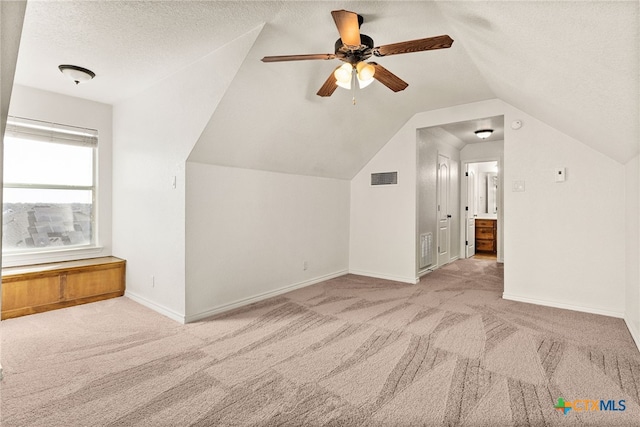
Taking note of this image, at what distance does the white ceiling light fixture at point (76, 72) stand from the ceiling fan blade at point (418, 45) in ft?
9.46

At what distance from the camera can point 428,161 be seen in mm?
5336

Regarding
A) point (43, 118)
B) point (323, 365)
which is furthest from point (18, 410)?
point (43, 118)

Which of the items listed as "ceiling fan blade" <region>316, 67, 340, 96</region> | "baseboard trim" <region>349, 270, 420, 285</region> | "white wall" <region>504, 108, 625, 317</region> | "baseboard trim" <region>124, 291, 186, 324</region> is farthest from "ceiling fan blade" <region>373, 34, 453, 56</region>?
"baseboard trim" <region>349, 270, 420, 285</region>

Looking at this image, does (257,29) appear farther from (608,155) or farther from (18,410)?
(608,155)

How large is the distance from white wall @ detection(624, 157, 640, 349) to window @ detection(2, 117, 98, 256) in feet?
19.7

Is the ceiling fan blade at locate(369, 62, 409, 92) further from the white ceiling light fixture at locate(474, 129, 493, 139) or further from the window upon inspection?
the window

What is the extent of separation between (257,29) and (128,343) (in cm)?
281

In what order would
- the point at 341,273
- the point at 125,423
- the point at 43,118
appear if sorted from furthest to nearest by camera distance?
the point at 341,273, the point at 43,118, the point at 125,423

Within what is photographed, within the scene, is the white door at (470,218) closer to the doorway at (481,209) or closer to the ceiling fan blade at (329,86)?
the doorway at (481,209)

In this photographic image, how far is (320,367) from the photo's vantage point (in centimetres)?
231

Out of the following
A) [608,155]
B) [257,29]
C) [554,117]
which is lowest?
[608,155]

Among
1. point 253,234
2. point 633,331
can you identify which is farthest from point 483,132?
point 253,234

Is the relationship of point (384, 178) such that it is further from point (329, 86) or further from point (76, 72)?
point (76, 72)

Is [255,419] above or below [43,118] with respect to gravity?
below
